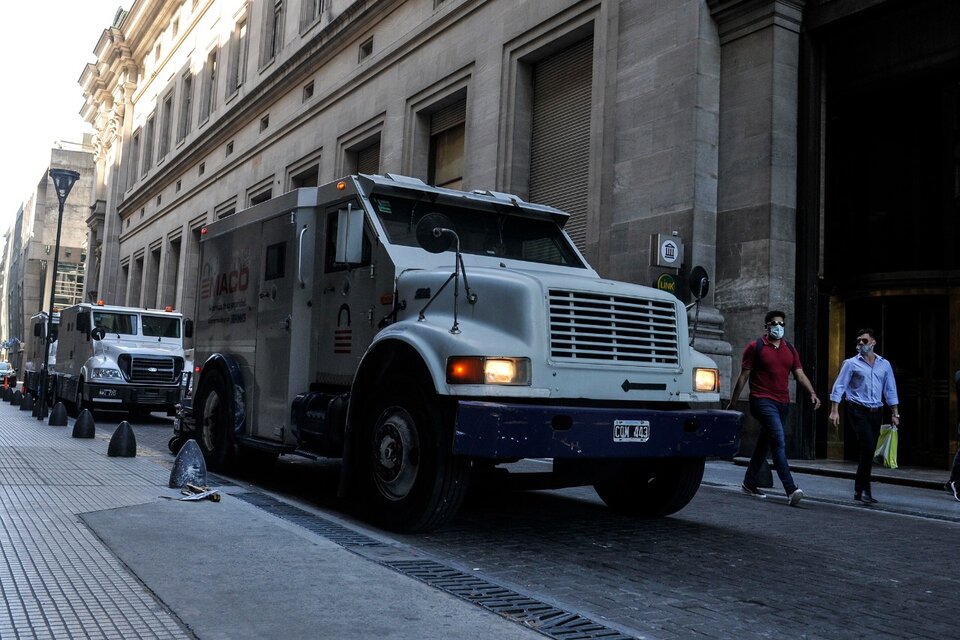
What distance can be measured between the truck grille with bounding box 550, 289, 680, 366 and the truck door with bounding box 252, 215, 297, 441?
3.09 metres

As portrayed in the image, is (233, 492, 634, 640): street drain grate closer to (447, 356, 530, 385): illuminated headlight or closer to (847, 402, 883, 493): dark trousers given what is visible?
(447, 356, 530, 385): illuminated headlight

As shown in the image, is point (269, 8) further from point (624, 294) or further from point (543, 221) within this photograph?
point (624, 294)

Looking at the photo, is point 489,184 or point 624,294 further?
point 489,184

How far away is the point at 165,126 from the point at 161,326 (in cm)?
2880

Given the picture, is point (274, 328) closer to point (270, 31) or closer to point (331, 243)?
point (331, 243)

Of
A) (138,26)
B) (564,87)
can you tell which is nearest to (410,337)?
(564,87)

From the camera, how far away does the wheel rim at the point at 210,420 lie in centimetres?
973

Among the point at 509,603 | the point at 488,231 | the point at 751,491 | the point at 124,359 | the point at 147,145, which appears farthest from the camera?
the point at 147,145

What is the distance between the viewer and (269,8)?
107 ft

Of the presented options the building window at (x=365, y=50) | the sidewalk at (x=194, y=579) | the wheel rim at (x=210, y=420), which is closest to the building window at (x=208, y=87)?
the building window at (x=365, y=50)

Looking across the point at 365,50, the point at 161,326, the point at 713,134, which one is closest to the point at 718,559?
the point at 713,134

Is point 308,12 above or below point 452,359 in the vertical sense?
above

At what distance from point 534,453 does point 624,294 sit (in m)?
1.42

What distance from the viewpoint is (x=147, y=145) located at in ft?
162
